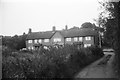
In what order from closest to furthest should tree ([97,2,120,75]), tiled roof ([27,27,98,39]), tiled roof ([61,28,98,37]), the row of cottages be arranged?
tree ([97,2,120,75]) → the row of cottages → tiled roof ([61,28,98,37]) → tiled roof ([27,27,98,39])

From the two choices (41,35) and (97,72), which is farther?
(41,35)

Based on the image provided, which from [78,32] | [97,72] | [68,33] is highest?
[78,32]

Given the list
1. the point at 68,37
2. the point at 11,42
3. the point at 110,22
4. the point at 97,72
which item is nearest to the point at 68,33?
the point at 68,37

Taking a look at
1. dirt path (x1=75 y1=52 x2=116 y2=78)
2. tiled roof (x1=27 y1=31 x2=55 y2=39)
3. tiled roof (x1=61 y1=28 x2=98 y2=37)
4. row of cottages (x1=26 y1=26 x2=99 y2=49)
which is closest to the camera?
dirt path (x1=75 y1=52 x2=116 y2=78)

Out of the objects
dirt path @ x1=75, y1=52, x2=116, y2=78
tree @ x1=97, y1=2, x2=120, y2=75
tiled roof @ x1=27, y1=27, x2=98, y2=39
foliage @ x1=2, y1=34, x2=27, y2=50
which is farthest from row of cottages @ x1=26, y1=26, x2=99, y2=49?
tree @ x1=97, y1=2, x2=120, y2=75

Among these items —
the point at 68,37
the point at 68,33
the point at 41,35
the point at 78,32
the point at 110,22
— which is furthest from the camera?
the point at 41,35

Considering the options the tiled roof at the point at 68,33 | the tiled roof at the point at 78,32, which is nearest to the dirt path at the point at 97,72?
the tiled roof at the point at 68,33

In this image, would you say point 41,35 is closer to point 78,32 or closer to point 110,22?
point 78,32

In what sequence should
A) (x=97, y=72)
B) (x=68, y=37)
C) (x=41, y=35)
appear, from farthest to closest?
(x=41, y=35), (x=68, y=37), (x=97, y=72)

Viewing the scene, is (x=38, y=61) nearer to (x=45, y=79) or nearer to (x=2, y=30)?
(x=45, y=79)

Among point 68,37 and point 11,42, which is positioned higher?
point 68,37

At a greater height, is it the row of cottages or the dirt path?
the row of cottages

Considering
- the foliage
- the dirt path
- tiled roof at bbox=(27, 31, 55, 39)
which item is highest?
tiled roof at bbox=(27, 31, 55, 39)

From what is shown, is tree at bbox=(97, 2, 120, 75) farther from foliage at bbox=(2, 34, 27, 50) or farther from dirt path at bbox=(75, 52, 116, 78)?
foliage at bbox=(2, 34, 27, 50)
